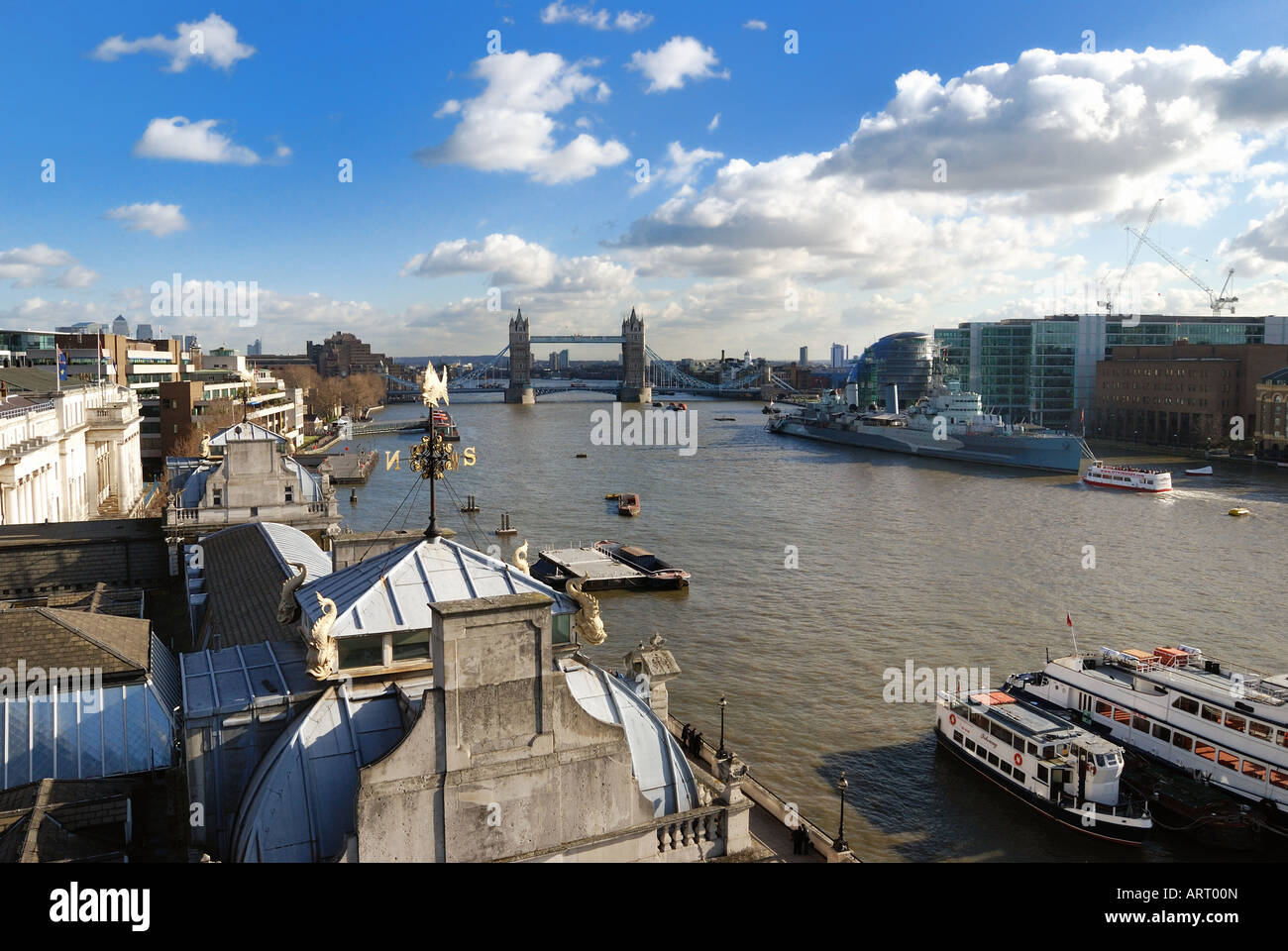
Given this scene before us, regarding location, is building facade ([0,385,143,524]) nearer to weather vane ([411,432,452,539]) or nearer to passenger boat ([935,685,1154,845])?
weather vane ([411,432,452,539])

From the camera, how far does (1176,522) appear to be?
48.4 m

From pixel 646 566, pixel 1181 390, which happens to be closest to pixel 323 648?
pixel 646 566

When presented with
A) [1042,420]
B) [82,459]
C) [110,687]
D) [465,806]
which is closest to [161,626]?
[110,687]

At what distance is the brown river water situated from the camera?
19125mm

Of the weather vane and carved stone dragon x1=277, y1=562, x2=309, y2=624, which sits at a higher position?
the weather vane

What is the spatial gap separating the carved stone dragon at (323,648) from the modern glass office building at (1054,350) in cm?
11324

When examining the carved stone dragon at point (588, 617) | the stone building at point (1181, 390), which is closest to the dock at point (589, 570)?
the carved stone dragon at point (588, 617)

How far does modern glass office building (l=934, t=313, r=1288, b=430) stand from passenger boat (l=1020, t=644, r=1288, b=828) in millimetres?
95568

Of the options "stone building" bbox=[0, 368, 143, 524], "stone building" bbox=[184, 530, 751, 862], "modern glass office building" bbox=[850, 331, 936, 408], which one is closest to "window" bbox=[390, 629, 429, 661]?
"stone building" bbox=[184, 530, 751, 862]

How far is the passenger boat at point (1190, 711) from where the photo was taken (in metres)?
18.5

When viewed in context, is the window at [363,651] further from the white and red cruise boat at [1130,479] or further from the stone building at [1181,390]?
the stone building at [1181,390]

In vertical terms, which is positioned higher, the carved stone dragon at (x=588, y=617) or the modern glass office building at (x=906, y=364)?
the modern glass office building at (x=906, y=364)
